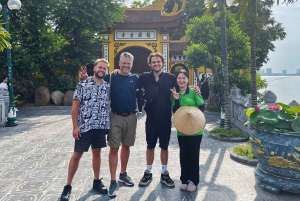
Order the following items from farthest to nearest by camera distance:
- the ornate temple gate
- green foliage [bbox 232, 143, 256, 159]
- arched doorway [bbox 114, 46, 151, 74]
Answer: arched doorway [bbox 114, 46, 151, 74], the ornate temple gate, green foliage [bbox 232, 143, 256, 159]

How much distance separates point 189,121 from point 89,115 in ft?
4.29

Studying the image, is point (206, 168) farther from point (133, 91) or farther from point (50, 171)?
point (50, 171)

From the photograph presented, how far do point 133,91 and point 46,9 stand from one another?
13.8 metres

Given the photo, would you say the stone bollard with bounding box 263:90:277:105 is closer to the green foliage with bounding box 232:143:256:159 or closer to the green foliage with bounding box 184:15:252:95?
the green foliage with bounding box 232:143:256:159

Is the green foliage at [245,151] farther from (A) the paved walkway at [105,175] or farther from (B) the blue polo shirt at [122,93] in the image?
(B) the blue polo shirt at [122,93]

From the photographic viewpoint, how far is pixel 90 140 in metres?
3.64

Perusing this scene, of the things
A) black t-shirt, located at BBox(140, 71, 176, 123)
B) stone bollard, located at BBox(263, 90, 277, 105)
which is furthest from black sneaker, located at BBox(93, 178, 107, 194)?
stone bollard, located at BBox(263, 90, 277, 105)

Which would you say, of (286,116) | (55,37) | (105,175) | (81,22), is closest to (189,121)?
(286,116)

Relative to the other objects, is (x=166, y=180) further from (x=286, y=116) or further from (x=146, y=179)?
(x=286, y=116)

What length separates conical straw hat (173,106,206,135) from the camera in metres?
3.68

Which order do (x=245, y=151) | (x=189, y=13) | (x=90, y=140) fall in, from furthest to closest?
1. (x=189, y=13)
2. (x=245, y=151)
3. (x=90, y=140)

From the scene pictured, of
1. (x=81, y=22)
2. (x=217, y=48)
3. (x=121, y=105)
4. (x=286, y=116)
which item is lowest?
(x=286, y=116)

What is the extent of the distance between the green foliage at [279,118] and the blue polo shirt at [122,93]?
1732mm

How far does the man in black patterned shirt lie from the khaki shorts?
158 millimetres
